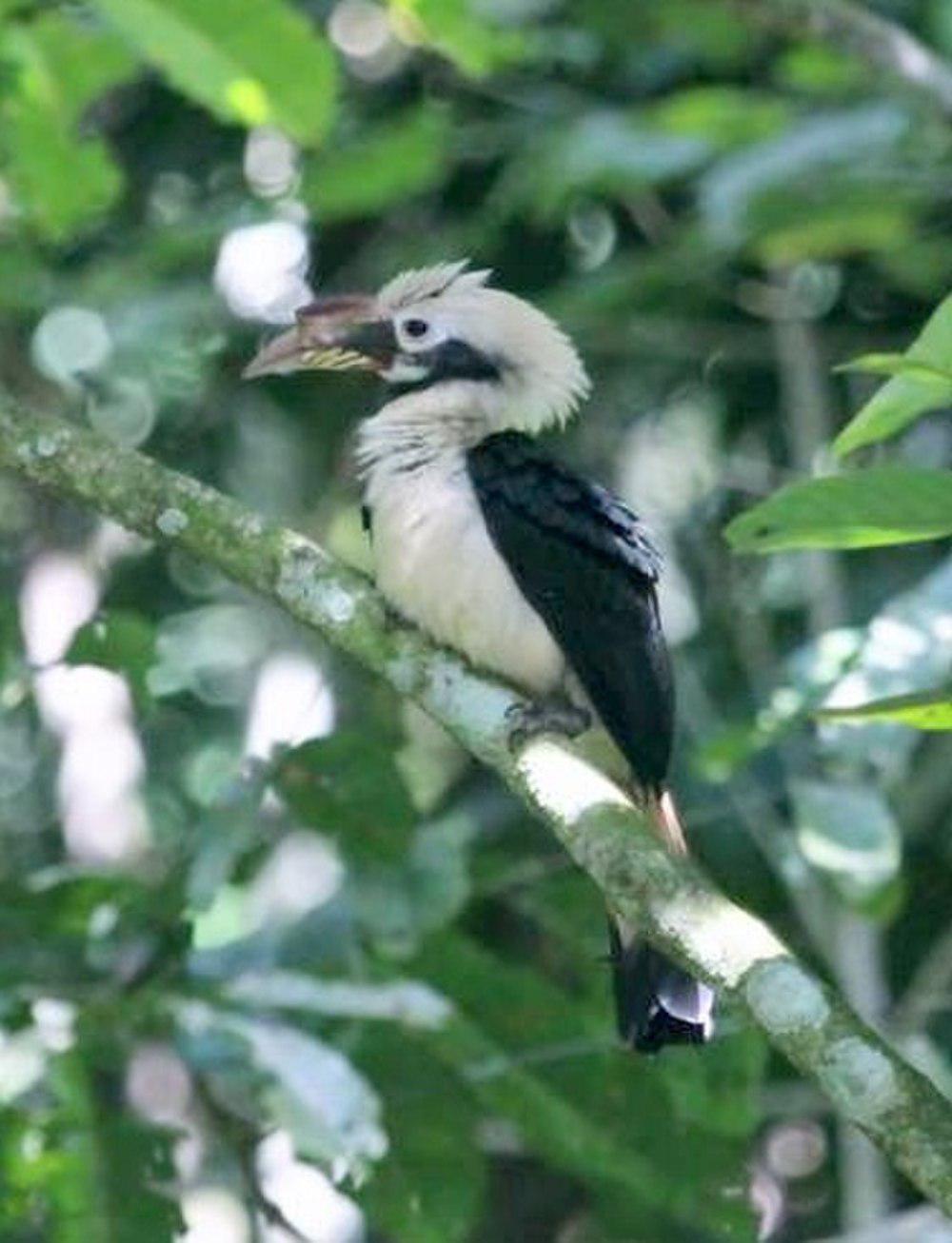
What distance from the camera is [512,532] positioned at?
5.31 m

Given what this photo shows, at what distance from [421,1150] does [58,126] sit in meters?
1.82

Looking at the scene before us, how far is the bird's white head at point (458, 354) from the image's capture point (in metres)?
5.54

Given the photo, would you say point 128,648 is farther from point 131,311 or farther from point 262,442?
point 262,442

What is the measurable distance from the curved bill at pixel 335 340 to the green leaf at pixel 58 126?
65 cm

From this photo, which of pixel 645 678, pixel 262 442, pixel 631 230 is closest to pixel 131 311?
pixel 262 442

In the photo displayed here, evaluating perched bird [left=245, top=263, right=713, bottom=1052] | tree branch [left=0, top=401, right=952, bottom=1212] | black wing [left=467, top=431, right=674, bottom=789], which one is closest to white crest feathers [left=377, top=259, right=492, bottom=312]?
perched bird [left=245, top=263, right=713, bottom=1052]

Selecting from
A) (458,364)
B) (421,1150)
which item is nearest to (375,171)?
(458,364)

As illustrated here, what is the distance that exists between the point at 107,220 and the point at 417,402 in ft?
9.11

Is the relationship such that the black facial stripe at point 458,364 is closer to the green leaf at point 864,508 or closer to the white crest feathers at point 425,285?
the white crest feathers at point 425,285

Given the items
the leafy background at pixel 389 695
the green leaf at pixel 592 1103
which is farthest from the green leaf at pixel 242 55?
the green leaf at pixel 592 1103

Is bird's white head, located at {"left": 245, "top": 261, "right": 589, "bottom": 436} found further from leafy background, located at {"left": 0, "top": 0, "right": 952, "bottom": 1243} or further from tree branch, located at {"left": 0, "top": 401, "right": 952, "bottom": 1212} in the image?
tree branch, located at {"left": 0, "top": 401, "right": 952, "bottom": 1212}

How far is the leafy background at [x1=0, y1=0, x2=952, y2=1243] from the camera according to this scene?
5520mm

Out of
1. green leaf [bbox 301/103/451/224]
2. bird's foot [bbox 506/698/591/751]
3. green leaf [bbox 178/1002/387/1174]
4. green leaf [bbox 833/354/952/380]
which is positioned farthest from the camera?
green leaf [bbox 301/103/451/224]

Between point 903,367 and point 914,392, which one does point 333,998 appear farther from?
point 903,367
